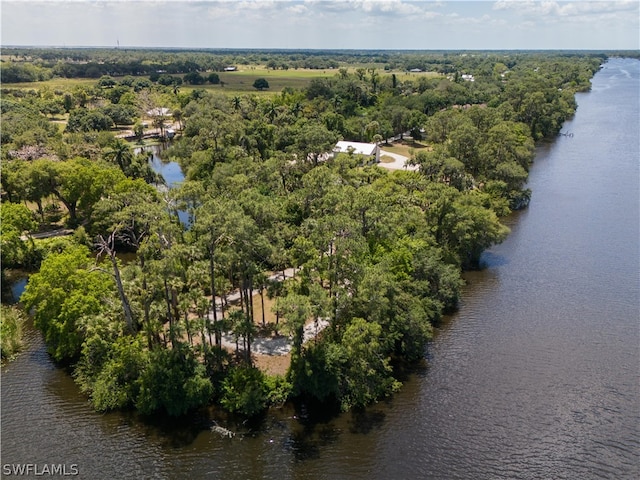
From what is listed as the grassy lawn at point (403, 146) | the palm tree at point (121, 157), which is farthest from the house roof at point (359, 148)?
the palm tree at point (121, 157)

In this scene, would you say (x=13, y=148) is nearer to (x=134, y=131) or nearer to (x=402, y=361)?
(x=134, y=131)

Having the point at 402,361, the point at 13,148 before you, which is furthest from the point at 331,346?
the point at 13,148

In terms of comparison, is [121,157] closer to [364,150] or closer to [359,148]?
[359,148]

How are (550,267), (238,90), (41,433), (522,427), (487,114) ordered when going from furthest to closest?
(238,90), (487,114), (550,267), (522,427), (41,433)

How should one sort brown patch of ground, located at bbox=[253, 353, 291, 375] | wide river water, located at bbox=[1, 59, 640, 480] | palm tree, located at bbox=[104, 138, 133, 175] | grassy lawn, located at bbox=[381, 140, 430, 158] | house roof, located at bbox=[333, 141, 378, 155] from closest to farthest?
wide river water, located at bbox=[1, 59, 640, 480]
brown patch of ground, located at bbox=[253, 353, 291, 375]
palm tree, located at bbox=[104, 138, 133, 175]
house roof, located at bbox=[333, 141, 378, 155]
grassy lawn, located at bbox=[381, 140, 430, 158]

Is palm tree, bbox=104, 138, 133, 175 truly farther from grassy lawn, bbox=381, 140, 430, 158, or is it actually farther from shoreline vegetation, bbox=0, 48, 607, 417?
grassy lawn, bbox=381, 140, 430, 158

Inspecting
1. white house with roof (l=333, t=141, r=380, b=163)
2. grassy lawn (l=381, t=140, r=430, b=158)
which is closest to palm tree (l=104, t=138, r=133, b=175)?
white house with roof (l=333, t=141, r=380, b=163)

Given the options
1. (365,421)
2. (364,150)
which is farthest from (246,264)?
(364,150)

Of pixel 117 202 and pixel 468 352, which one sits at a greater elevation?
pixel 117 202

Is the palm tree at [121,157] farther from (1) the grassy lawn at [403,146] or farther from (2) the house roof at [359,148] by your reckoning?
(1) the grassy lawn at [403,146]
